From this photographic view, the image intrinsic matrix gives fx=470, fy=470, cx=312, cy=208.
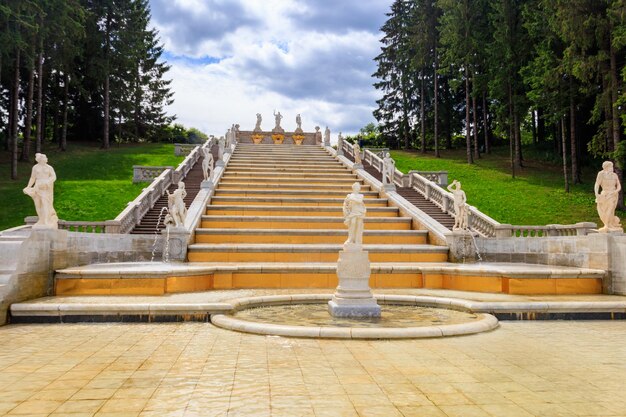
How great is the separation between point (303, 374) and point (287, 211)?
14864 mm

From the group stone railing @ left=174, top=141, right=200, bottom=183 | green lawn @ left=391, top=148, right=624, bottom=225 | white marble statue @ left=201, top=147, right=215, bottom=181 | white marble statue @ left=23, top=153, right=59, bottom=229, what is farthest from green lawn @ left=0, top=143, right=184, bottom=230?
green lawn @ left=391, top=148, right=624, bottom=225

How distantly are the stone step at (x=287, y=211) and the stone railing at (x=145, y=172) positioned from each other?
9301 mm

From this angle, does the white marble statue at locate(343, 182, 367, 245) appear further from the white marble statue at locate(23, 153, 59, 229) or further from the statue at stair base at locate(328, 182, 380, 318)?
the white marble statue at locate(23, 153, 59, 229)

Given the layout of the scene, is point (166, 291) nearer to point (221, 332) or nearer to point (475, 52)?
point (221, 332)

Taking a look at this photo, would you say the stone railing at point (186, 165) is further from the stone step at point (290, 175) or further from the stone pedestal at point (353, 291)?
the stone pedestal at point (353, 291)

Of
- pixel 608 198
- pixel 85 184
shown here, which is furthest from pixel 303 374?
pixel 85 184

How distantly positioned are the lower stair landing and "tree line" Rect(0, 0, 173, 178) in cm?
2102

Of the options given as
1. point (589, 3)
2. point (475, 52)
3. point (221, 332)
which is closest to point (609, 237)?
point (221, 332)

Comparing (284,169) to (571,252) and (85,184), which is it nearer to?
(85,184)

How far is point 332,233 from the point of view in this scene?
57.0 ft

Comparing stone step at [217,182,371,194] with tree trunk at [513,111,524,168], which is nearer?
stone step at [217,182,371,194]

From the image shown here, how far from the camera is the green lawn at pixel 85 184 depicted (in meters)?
21.7

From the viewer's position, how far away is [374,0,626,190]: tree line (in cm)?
2480

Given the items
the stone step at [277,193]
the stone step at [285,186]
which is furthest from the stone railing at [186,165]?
the stone step at [277,193]
